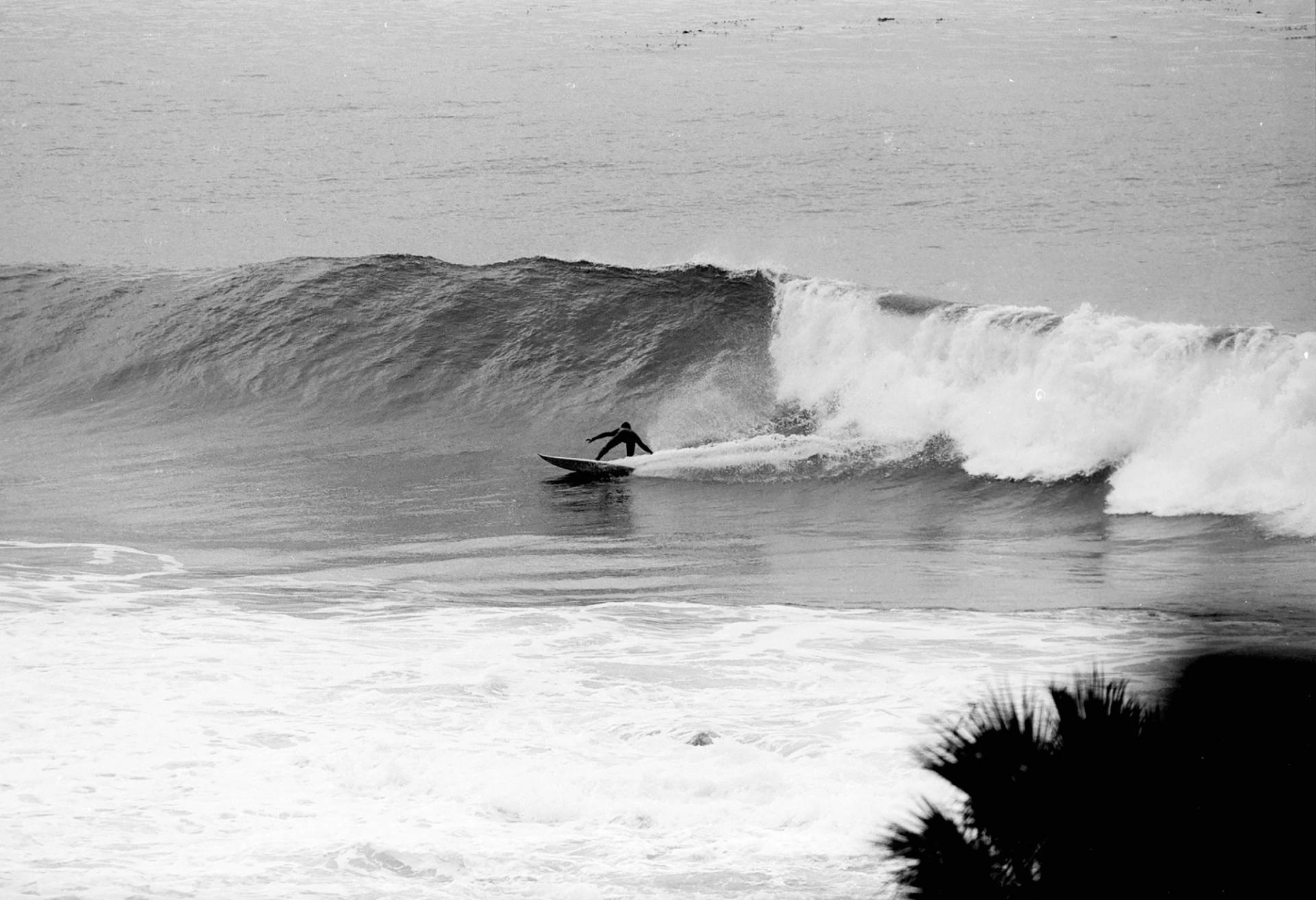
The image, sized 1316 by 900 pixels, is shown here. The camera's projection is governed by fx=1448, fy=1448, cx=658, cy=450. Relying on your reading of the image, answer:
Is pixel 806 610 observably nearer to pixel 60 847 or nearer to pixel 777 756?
pixel 777 756

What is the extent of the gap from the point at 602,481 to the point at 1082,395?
6723mm

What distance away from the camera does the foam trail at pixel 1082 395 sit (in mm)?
17203

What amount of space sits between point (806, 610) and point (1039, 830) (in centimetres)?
863

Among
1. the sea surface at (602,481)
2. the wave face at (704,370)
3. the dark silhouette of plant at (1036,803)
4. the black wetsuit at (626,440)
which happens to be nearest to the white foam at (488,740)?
the sea surface at (602,481)

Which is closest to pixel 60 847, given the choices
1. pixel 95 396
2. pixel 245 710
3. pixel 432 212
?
pixel 245 710

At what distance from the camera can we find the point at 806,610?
42.9ft

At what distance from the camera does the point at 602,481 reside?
64.6ft

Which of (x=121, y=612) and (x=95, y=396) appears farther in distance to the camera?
(x=95, y=396)

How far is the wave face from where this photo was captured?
1869 cm

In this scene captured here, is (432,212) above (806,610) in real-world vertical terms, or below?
above

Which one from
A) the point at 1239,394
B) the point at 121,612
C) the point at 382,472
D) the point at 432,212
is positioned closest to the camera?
the point at 121,612

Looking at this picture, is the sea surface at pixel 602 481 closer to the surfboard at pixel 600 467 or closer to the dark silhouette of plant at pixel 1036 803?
the surfboard at pixel 600 467

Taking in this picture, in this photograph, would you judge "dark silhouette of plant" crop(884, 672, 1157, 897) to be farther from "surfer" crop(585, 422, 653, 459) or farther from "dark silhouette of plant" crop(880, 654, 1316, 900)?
"surfer" crop(585, 422, 653, 459)

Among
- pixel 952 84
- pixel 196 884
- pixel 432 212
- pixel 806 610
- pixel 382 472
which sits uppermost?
pixel 952 84
